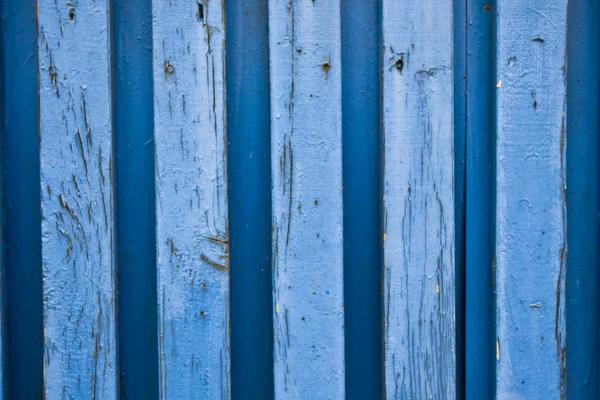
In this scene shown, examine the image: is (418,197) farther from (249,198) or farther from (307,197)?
(249,198)

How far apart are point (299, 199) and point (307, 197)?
0.02 metres

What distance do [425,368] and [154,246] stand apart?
74 cm

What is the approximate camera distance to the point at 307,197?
1.15 metres

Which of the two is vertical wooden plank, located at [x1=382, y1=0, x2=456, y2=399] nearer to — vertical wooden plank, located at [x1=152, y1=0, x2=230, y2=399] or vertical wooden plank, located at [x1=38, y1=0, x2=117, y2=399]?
vertical wooden plank, located at [x1=152, y1=0, x2=230, y2=399]

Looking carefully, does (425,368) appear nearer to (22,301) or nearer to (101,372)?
(101,372)

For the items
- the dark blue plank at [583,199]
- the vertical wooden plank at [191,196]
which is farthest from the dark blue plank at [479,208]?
the vertical wooden plank at [191,196]

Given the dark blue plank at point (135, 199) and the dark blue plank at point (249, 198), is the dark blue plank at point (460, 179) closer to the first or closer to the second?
the dark blue plank at point (249, 198)

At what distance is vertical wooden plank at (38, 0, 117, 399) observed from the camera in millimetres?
1147

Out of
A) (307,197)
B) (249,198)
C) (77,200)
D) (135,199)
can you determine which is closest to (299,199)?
(307,197)

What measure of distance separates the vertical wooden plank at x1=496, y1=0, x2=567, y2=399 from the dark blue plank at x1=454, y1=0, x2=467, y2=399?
0.27 ft

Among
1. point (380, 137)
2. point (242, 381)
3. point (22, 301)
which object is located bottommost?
point (242, 381)

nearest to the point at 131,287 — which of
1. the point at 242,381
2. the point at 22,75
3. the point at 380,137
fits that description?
the point at 242,381

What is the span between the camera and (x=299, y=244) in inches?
45.5

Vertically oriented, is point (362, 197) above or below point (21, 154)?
below
